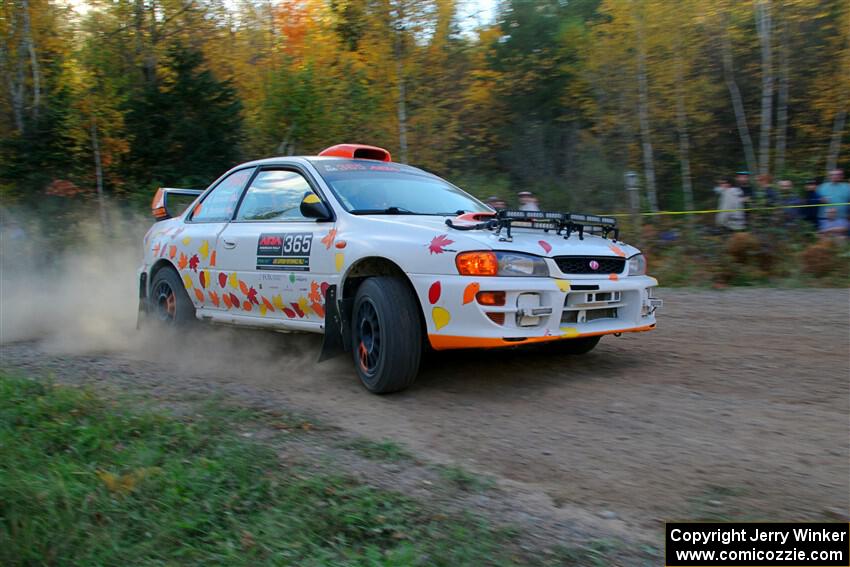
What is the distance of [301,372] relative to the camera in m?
5.59

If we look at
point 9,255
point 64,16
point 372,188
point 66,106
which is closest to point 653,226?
point 372,188

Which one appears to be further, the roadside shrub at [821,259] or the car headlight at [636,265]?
the roadside shrub at [821,259]

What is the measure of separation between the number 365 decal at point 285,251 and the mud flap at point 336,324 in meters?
0.36

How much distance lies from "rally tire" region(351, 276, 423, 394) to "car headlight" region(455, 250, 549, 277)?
18.7 inches

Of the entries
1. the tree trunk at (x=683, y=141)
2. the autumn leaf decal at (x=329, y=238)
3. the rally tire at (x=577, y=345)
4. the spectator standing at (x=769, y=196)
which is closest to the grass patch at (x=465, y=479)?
the autumn leaf decal at (x=329, y=238)

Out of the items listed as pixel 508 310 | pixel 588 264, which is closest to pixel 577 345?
pixel 588 264

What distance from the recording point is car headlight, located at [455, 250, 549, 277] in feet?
14.2

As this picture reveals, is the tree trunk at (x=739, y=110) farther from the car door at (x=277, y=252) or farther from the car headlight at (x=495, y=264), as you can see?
the car headlight at (x=495, y=264)

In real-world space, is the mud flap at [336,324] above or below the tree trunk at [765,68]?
below

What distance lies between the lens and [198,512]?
2.92 metres

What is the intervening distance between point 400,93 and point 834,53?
34.0 feet

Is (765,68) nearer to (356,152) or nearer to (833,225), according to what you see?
(833,225)

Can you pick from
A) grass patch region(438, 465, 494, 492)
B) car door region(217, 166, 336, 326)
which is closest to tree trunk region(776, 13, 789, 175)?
car door region(217, 166, 336, 326)

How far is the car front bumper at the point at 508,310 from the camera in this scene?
4.27m
